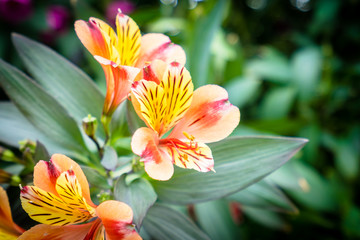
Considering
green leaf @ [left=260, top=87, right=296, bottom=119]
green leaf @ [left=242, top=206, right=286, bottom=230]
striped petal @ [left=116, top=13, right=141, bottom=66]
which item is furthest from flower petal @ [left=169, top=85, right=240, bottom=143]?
green leaf @ [left=260, top=87, right=296, bottom=119]

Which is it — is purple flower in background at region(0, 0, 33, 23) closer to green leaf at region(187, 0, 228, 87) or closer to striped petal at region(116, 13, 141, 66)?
green leaf at region(187, 0, 228, 87)

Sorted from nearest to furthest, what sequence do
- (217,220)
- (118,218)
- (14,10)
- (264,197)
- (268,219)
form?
(118,218)
(264,197)
(217,220)
(268,219)
(14,10)

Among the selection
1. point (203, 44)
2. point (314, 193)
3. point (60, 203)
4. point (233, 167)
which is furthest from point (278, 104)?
point (60, 203)

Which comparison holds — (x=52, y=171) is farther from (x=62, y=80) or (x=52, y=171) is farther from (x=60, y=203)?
(x=62, y=80)

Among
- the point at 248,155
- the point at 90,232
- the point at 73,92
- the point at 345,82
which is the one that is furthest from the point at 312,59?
the point at 90,232

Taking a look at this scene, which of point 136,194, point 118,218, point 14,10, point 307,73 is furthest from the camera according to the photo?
point 307,73

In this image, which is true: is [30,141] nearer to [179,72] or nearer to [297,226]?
[179,72]

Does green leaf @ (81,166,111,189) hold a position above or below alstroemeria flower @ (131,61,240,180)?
below
